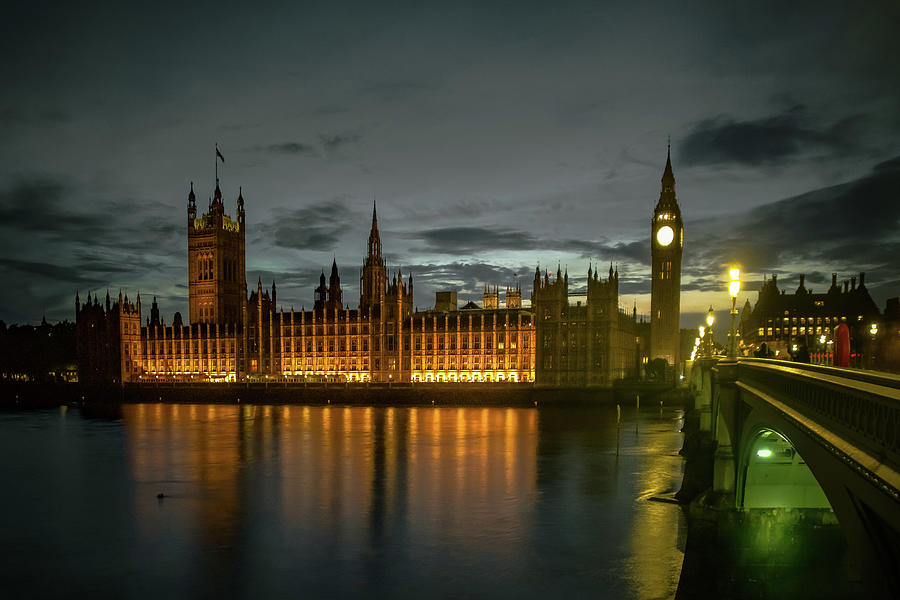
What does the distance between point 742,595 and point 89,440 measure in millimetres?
64911

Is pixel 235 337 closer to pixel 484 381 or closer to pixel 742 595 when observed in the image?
pixel 484 381

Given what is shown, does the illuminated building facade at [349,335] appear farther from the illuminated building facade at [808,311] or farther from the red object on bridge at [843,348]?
the red object on bridge at [843,348]

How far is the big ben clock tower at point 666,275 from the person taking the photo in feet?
384

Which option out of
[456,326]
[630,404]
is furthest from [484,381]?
[630,404]

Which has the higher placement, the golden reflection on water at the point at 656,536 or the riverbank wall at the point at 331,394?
the golden reflection on water at the point at 656,536

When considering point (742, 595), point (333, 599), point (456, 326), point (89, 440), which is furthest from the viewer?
point (456, 326)

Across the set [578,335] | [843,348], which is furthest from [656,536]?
[578,335]

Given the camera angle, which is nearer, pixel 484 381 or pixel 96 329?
pixel 484 381

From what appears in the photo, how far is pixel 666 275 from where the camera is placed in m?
118

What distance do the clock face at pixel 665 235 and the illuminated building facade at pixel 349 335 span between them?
14532 mm

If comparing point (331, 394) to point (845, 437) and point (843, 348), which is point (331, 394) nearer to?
point (843, 348)

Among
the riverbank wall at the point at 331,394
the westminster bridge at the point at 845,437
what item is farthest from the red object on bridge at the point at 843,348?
the riverbank wall at the point at 331,394

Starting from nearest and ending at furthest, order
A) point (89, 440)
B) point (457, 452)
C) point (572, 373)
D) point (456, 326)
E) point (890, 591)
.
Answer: point (890, 591), point (457, 452), point (89, 440), point (572, 373), point (456, 326)

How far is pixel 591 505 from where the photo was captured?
39656mm
